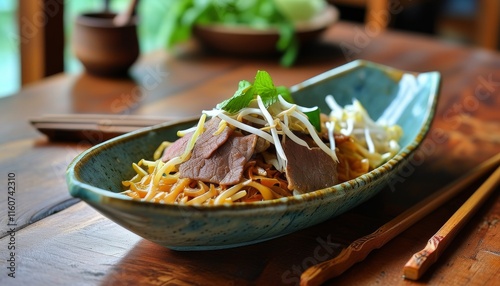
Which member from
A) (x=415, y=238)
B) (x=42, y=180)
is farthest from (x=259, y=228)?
(x=42, y=180)

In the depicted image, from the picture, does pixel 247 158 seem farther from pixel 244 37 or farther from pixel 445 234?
pixel 244 37

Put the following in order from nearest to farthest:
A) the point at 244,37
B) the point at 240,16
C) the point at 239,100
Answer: the point at 239,100, the point at 244,37, the point at 240,16

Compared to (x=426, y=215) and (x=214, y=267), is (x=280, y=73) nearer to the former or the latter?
(x=426, y=215)

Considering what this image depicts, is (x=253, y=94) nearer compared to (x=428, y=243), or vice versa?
(x=428, y=243)

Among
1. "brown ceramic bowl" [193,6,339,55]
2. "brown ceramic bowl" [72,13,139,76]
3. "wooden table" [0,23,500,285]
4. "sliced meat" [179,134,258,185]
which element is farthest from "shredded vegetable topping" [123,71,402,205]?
"brown ceramic bowl" [193,6,339,55]

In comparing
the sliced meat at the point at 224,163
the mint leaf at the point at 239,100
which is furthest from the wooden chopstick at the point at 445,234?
the mint leaf at the point at 239,100

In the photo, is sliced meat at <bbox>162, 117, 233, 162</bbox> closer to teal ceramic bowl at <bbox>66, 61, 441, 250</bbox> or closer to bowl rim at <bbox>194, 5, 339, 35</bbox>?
teal ceramic bowl at <bbox>66, 61, 441, 250</bbox>

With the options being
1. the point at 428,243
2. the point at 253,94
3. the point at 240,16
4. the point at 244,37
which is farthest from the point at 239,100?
the point at 240,16

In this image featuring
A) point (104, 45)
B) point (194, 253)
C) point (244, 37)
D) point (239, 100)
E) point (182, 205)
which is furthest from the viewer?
point (244, 37)

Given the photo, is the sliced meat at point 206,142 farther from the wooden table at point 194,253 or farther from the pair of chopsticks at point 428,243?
the pair of chopsticks at point 428,243
